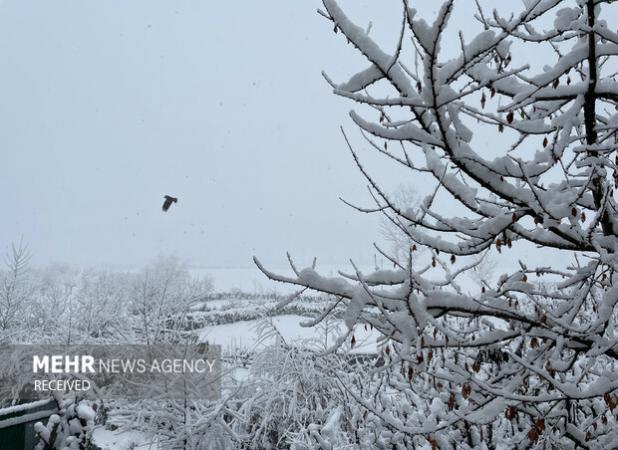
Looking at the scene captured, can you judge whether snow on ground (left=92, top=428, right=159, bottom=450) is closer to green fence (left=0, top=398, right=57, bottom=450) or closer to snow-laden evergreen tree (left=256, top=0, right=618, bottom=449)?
green fence (left=0, top=398, right=57, bottom=450)

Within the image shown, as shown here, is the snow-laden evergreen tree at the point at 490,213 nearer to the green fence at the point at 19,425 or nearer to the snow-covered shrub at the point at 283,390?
the snow-covered shrub at the point at 283,390

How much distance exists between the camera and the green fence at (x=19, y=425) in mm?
7070

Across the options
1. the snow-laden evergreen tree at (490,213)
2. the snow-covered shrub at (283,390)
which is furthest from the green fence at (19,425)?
the snow-laden evergreen tree at (490,213)

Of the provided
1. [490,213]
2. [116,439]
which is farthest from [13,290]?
[490,213]

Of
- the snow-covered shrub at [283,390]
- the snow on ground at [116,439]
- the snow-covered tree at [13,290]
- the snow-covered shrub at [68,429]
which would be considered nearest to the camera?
the snow-covered shrub at [68,429]

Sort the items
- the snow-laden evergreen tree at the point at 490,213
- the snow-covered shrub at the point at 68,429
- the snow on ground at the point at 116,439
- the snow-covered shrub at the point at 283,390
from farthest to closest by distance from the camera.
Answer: the snow on ground at the point at 116,439, the snow-covered shrub at the point at 283,390, the snow-covered shrub at the point at 68,429, the snow-laden evergreen tree at the point at 490,213

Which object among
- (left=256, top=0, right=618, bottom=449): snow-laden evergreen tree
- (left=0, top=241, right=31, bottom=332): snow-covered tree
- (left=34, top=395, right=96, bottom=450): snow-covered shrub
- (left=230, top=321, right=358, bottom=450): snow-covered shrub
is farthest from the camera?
(left=0, top=241, right=31, bottom=332): snow-covered tree

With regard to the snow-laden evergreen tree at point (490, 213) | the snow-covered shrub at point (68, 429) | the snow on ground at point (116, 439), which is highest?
the snow-laden evergreen tree at point (490, 213)

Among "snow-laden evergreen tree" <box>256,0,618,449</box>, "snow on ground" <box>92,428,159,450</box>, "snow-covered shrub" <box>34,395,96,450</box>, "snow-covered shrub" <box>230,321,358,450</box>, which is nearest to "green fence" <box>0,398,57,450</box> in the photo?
"snow on ground" <box>92,428,159,450</box>

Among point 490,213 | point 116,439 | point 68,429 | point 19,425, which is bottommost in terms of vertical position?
point 116,439

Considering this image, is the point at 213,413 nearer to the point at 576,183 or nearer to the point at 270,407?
the point at 270,407

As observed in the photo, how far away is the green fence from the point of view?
7.07 meters

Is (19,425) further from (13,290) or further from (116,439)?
(13,290)

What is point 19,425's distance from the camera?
725 cm
